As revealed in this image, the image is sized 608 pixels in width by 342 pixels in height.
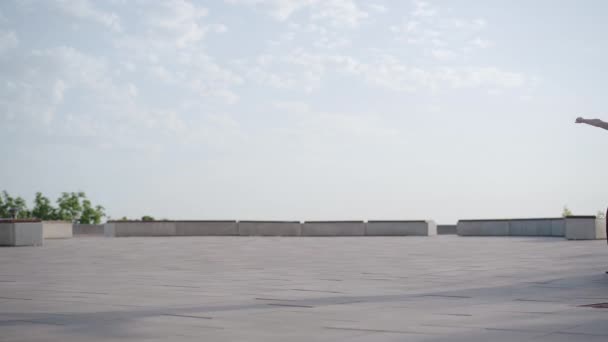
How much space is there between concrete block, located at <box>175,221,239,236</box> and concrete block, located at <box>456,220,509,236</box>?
46.6 ft

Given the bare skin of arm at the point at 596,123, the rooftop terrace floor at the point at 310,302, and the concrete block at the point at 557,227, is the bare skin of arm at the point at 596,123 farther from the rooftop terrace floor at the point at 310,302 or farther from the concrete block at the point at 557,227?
the concrete block at the point at 557,227

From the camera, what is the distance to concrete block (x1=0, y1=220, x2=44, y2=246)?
1178 inches

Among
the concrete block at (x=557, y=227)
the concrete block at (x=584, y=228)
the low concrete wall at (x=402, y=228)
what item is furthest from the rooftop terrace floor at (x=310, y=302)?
the low concrete wall at (x=402, y=228)

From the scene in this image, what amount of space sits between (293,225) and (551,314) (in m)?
37.7

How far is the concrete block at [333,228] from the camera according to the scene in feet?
146

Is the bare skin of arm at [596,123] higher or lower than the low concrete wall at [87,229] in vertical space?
higher

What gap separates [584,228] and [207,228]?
78.3 feet

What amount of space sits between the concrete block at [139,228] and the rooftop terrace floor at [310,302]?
27.0 m

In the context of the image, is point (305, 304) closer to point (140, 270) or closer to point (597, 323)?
point (597, 323)

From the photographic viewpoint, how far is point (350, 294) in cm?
1043

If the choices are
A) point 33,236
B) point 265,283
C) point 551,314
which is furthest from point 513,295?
point 33,236

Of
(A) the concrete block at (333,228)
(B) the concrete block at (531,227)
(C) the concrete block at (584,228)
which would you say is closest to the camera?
(C) the concrete block at (584,228)

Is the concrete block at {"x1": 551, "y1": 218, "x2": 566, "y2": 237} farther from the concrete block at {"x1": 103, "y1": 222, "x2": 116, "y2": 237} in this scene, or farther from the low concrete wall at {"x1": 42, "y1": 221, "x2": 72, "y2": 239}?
the low concrete wall at {"x1": 42, "y1": 221, "x2": 72, "y2": 239}

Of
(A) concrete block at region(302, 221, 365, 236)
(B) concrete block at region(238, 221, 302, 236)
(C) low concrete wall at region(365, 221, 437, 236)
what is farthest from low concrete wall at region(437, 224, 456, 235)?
(B) concrete block at region(238, 221, 302, 236)
